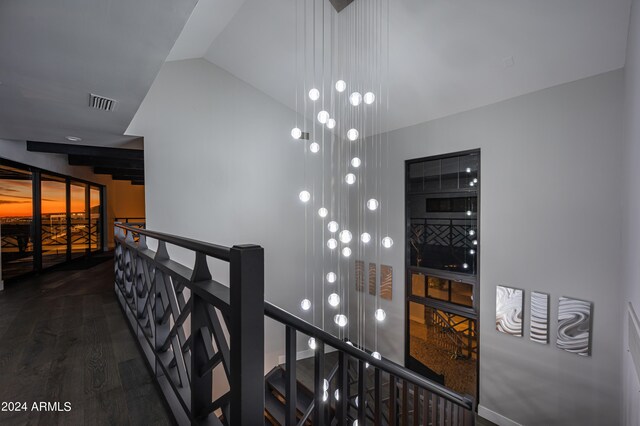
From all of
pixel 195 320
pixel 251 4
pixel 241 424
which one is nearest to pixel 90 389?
pixel 195 320

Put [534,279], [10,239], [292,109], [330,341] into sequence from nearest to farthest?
[330,341] → [534,279] → [10,239] → [292,109]

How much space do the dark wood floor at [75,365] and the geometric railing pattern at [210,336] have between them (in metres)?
0.16

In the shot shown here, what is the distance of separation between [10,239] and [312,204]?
212 inches

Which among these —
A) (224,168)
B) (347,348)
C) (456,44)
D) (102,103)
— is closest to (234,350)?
(347,348)

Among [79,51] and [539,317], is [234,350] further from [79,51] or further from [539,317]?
[539,317]

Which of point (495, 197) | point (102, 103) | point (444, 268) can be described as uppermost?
point (102, 103)

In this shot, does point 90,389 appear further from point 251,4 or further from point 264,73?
point 264,73

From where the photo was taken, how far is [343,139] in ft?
18.7

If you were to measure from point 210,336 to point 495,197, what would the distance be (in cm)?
403

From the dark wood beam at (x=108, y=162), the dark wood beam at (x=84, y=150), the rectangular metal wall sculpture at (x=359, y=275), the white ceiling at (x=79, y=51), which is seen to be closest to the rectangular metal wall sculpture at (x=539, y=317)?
the rectangular metal wall sculpture at (x=359, y=275)

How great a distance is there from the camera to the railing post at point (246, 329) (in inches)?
35.1

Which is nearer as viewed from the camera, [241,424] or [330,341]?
[241,424]

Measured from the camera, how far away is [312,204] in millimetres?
5977

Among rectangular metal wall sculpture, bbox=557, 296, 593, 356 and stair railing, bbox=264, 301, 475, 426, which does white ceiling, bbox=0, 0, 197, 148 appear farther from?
rectangular metal wall sculpture, bbox=557, 296, 593, 356
